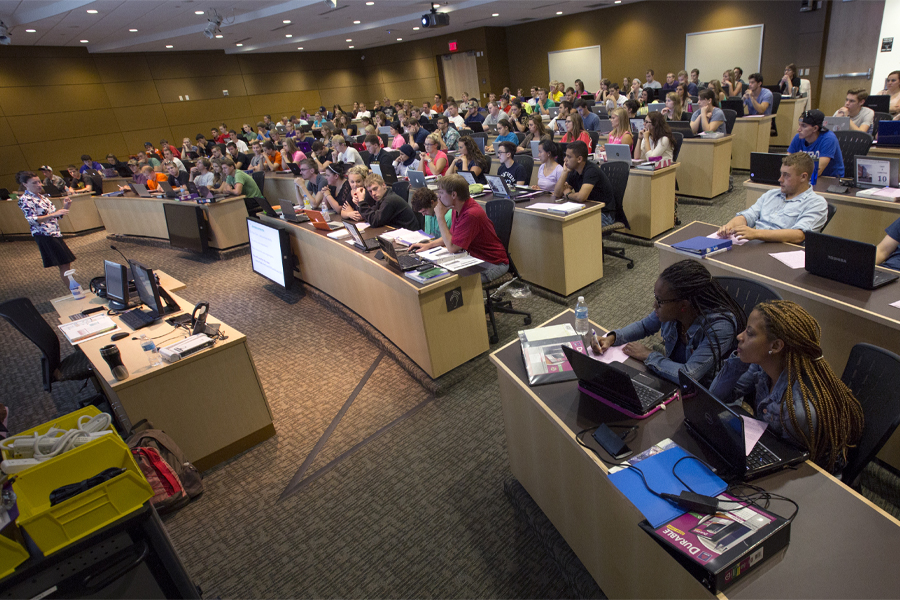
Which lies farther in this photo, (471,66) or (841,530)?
(471,66)

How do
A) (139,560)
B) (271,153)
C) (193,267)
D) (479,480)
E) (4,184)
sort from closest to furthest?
(139,560) → (479,480) → (193,267) → (271,153) → (4,184)

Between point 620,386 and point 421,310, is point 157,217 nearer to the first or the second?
point 421,310

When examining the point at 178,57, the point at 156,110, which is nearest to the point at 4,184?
the point at 156,110

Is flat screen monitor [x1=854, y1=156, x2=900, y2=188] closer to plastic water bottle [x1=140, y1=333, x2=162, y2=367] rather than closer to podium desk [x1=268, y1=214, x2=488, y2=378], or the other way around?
podium desk [x1=268, y1=214, x2=488, y2=378]

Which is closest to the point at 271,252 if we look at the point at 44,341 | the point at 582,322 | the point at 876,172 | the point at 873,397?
the point at 44,341

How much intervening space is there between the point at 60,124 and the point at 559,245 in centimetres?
1438

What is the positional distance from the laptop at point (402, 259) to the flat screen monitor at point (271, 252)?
1920 millimetres

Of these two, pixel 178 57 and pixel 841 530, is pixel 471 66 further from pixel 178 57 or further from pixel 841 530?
pixel 841 530

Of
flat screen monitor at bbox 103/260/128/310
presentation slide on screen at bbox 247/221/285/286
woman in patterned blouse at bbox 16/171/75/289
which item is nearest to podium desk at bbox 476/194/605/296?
presentation slide on screen at bbox 247/221/285/286

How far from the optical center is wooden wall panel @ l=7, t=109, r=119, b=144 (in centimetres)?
1194

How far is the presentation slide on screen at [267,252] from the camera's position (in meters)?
5.23

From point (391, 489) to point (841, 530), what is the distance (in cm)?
205

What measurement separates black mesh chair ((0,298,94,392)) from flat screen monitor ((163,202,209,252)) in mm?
3692

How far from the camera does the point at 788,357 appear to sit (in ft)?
5.21
